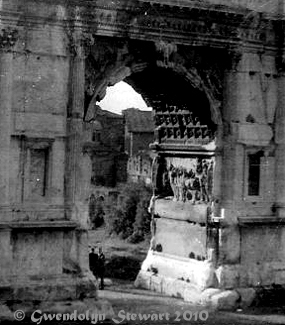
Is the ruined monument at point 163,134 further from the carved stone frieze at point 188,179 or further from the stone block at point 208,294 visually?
the stone block at point 208,294

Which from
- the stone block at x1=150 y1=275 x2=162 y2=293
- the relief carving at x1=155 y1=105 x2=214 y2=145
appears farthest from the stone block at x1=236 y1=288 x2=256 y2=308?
the relief carving at x1=155 y1=105 x2=214 y2=145

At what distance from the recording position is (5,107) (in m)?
11.6

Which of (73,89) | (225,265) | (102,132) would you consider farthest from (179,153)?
(102,132)

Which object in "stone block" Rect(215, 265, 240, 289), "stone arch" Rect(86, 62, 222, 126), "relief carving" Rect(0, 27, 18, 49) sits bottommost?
"stone block" Rect(215, 265, 240, 289)

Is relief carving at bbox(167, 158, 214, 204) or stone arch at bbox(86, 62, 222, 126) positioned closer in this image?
stone arch at bbox(86, 62, 222, 126)

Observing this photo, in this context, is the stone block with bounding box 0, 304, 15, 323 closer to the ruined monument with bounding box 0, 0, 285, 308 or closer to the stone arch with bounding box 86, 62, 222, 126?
the ruined monument with bounding box 0, 0, 285, 308

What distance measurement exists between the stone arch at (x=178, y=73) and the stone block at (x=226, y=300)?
3.13 metres

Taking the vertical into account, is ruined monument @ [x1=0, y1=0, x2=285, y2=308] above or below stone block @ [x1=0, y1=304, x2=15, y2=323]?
above

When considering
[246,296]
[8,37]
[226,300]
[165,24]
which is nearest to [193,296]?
[226,300]

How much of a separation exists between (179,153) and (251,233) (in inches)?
87.2

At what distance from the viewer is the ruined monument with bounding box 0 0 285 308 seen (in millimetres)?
11805

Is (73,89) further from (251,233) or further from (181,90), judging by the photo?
(251,233)

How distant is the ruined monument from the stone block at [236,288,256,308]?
0.04 metres

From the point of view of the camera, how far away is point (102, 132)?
43875 millimetres
